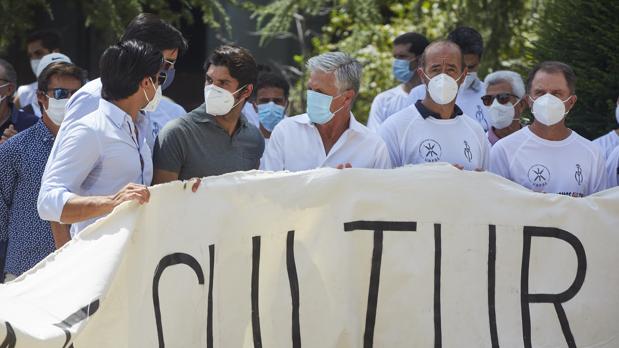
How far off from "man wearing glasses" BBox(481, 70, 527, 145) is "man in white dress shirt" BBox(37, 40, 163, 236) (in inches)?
106

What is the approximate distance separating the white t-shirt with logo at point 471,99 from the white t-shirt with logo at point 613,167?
1.34 metres

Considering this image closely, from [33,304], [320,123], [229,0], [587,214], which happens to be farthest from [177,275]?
[229,0]

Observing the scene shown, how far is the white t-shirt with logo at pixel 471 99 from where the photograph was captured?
815 centimetres

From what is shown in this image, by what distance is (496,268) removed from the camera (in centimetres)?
589

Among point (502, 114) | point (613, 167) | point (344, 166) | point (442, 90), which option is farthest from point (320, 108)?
point (502, 114)

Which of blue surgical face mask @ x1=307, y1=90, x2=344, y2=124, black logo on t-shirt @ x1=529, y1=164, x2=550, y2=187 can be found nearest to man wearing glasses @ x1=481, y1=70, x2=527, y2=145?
black logo on t-shirt @ x1=529, y1=164, x2=550, y2=187

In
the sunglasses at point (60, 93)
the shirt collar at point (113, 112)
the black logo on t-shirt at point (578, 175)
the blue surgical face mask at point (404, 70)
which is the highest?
the shirt collar at point (113, 112)

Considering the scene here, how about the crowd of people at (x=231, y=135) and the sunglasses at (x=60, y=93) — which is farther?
the sunglasses at (x=60, y=93)

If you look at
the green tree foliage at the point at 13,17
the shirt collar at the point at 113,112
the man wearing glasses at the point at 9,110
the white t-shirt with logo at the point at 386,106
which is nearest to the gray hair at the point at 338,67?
the shirt collar at the point at 113,112

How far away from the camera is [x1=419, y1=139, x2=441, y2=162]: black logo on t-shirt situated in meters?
6.35

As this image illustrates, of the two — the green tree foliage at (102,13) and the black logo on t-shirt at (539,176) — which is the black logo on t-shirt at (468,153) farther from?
the green tree foliage at (102,13)

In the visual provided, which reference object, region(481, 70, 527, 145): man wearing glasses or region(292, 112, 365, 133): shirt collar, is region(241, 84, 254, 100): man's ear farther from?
region(481, 70, 527, 145): man wearing glasses

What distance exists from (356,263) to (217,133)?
0.97 m

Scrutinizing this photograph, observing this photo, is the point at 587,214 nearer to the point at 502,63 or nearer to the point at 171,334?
the point at 171,334
